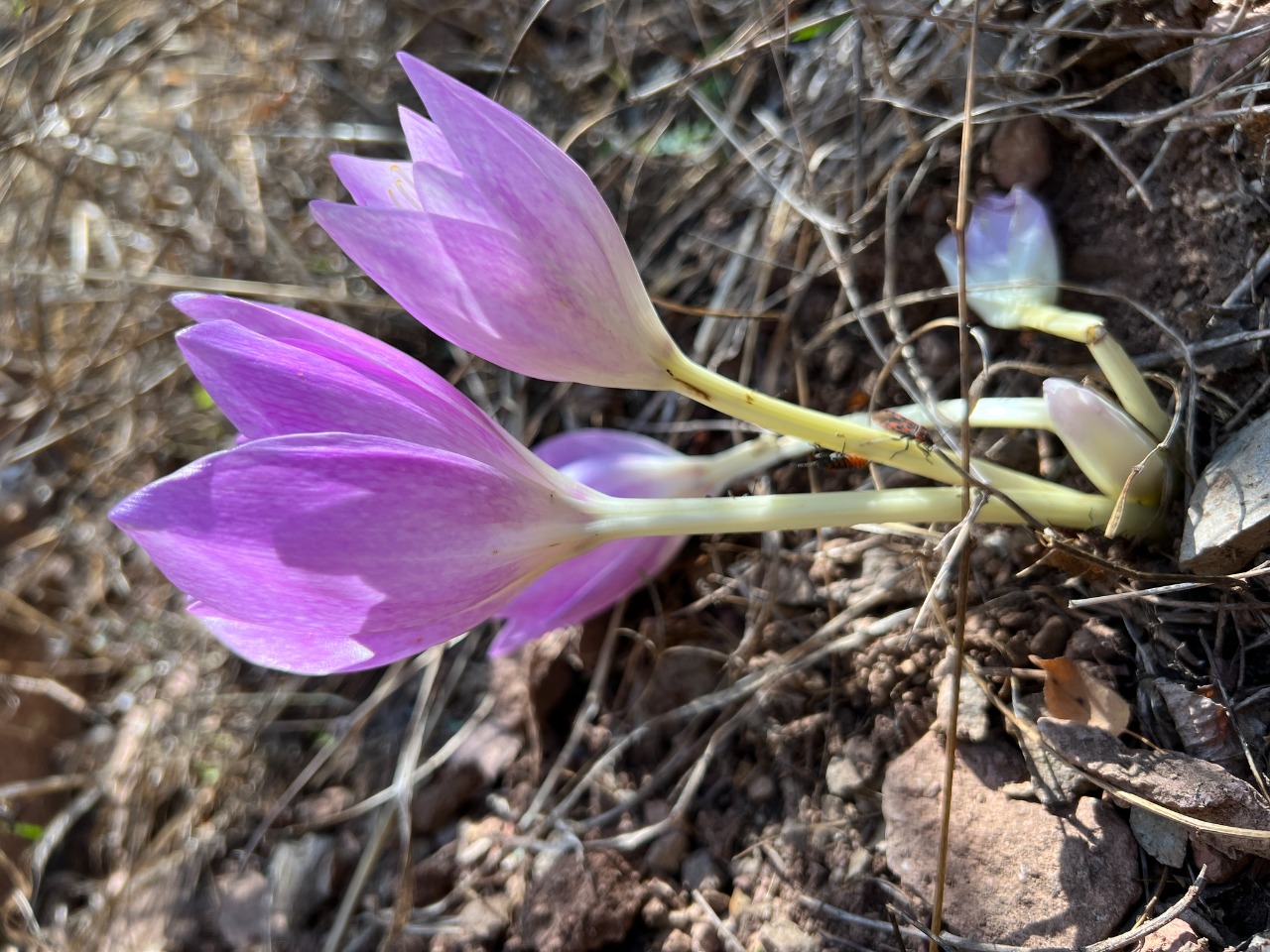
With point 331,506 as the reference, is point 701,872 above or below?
below

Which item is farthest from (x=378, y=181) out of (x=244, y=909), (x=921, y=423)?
(x=244, y=909)

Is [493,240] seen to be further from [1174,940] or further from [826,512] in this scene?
[1174,940]

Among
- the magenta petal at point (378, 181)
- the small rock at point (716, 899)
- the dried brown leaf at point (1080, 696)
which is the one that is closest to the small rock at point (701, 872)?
the small rock at point (716, 899)

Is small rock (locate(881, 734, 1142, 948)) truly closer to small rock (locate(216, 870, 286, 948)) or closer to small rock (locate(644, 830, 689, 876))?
small rock (locate(644, 830, 689, 876))

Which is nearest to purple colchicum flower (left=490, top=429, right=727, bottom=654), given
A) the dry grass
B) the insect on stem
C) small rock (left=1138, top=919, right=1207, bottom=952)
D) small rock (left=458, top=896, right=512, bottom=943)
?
the dry grass

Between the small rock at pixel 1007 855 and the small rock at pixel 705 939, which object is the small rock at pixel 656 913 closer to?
the small rock at pixel 705 939

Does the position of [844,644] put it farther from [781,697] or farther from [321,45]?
[321,45]
